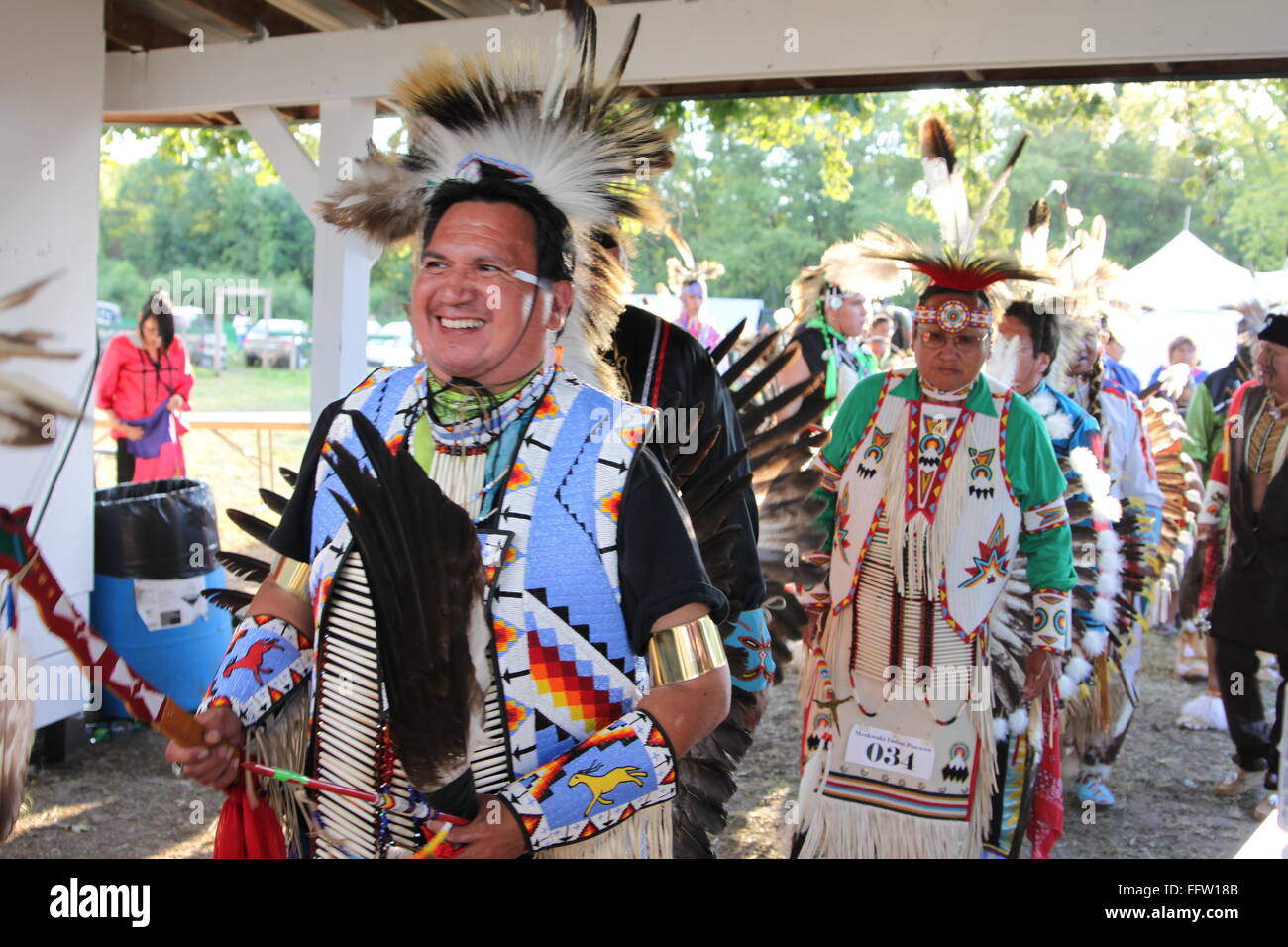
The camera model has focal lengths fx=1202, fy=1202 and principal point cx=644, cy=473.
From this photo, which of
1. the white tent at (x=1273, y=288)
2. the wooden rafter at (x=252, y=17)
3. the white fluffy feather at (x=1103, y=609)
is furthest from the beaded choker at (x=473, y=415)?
the white tent at (x=1273, y=288)

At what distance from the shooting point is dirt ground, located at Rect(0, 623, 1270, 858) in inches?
146

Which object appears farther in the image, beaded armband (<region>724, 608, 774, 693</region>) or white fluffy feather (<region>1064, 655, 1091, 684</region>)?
white fluffy feather (<region>1064, 655, 1091, 684</region>)

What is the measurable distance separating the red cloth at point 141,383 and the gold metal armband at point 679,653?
5.64 metres

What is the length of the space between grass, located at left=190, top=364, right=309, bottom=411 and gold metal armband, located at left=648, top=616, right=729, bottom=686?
13175 millimetres

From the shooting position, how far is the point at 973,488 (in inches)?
128

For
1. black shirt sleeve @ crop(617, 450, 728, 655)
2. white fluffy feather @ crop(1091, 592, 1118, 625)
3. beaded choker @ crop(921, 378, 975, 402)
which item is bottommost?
white fluffy feather @ crop(1091, 592, 1118, 625)

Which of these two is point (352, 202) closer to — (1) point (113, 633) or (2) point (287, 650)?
(2) point (287, 650)

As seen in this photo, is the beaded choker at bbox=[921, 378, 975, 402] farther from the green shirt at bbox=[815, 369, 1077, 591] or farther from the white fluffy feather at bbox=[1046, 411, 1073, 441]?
the white fluffy feather at bbox=[1046, 411, 1073, 441]

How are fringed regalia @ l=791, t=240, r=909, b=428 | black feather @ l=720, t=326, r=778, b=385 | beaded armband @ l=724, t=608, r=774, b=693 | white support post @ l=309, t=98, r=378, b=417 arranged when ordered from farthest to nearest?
fringed regalia @ l=791, t=240, r=909, b=428 < white support post @ l=309, t=98, r=378, b=417 < black feather @ l=720, t=326, r=778, b=385 < beaded armband @ l=724, t=608, r=774, b=693

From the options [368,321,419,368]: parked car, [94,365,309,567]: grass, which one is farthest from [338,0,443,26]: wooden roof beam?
[368,321,419,368]: parked car

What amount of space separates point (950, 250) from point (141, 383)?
15.6ft

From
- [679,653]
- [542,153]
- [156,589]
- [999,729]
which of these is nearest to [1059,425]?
[999,729]

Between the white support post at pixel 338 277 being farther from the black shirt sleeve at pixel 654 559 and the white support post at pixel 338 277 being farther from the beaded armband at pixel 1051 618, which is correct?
the black shirt sleeve at pixel 654 559
